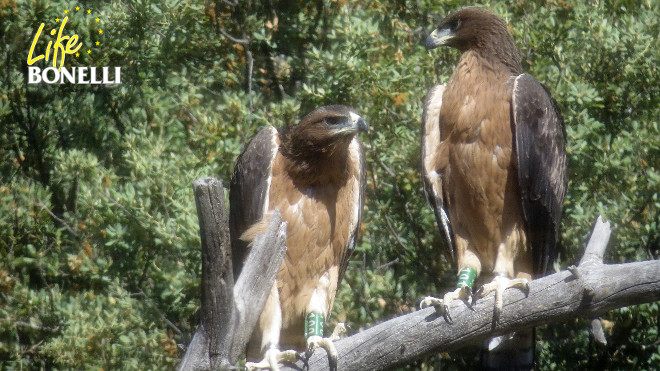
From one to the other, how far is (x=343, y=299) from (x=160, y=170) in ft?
5.02

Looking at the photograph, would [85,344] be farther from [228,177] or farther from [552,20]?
[552,20]

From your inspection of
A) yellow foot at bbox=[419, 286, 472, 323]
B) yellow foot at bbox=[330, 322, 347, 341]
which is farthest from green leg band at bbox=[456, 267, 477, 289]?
yellow foot at bbox=[330, 322, 347, 341]

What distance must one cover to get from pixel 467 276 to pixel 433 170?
2.24 ft

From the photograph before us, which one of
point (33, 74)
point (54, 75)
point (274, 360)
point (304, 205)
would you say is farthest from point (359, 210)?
point (33, 74)

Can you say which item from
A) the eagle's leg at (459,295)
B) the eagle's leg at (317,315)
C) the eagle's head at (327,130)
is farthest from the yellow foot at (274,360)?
the eagle's head at (327,130)

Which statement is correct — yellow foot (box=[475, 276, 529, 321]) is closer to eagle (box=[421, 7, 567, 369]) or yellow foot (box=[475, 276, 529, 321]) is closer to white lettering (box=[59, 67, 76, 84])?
eagle (box=[421, 7, 567, 369])

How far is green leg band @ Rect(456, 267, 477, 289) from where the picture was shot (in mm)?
4882

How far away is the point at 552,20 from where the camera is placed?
6156mm

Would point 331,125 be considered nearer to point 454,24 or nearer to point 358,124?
point 358,124

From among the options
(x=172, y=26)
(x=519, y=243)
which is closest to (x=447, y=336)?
(x=519, y=243)

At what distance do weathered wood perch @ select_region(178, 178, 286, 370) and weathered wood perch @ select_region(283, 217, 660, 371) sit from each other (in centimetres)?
62

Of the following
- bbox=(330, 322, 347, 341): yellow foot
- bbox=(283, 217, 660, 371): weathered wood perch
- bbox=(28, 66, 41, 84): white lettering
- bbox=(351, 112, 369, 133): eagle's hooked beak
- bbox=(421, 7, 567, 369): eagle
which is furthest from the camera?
bbox=(28, 66, 41, 84): white lettering

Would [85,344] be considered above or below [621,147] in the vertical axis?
below

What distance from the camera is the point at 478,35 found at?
17.9ft
